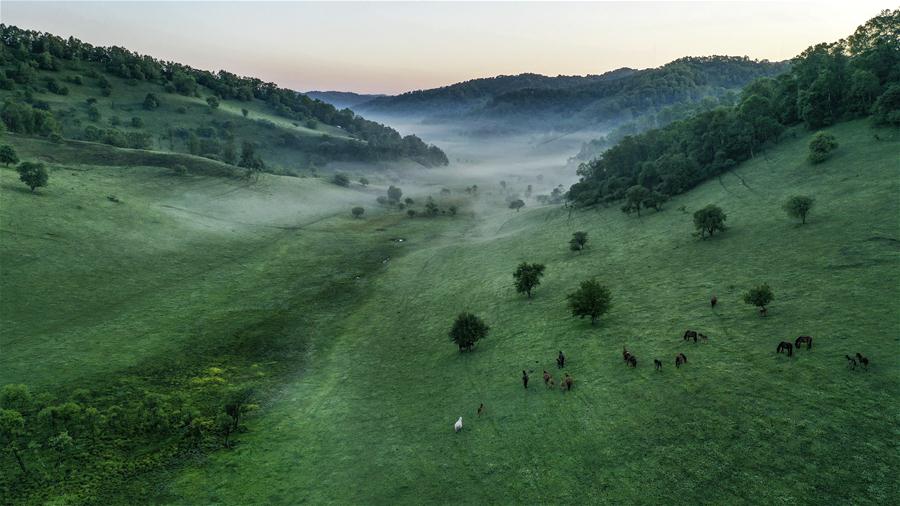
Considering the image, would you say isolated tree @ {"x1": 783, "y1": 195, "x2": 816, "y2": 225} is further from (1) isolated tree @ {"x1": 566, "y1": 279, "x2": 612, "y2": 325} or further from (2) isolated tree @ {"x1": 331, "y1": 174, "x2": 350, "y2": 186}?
(2) isolated tree @ {"x1": 331, "y1": 174, "x2": 350, "y2": 186}

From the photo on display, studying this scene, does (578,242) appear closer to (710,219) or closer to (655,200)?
(710,219)

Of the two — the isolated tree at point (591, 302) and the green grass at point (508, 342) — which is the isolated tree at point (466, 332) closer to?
the green grass at point (508, 342)

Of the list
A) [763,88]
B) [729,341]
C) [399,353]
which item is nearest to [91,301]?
[399,353]

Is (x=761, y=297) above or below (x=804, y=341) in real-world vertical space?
above

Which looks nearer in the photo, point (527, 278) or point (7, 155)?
point (527, 278)

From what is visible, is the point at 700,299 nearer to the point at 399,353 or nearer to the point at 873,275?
the point at 873,275

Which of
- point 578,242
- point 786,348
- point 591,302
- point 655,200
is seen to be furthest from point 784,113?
point 786,348

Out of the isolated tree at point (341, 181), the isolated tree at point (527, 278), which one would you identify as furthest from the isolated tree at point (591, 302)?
the isolated tree at point (341, 181)
